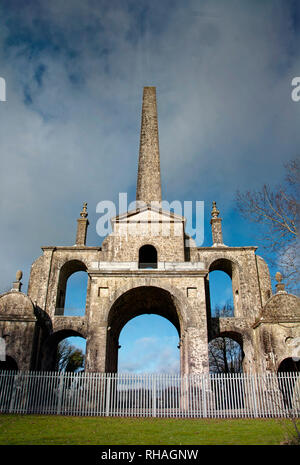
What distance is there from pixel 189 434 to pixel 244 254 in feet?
53.8

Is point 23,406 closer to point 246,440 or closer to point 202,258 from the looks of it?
point 246,440

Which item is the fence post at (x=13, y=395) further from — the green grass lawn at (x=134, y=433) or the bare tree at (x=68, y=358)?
the bare tree at (x=68, y=358)

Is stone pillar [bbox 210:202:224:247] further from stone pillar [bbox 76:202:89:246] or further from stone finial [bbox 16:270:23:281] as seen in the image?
stone finial [bbox 16:270:23:281]

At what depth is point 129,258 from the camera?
2212 centimetres

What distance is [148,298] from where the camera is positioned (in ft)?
71.3

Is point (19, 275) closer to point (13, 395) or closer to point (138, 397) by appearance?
point (13, 395)

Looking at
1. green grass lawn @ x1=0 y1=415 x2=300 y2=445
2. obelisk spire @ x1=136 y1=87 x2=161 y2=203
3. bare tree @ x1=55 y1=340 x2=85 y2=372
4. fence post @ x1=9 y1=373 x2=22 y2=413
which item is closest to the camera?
green grass lawn @ x1=0 y1=415 x2=300 y2=445

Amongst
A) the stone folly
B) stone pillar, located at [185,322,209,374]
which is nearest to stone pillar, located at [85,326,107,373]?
the stone folly

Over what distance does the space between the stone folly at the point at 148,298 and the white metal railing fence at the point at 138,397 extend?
4.31 feet

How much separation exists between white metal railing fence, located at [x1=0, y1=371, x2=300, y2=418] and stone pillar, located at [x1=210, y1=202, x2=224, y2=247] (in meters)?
11.0

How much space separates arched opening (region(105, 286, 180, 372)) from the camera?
66.1 feet
